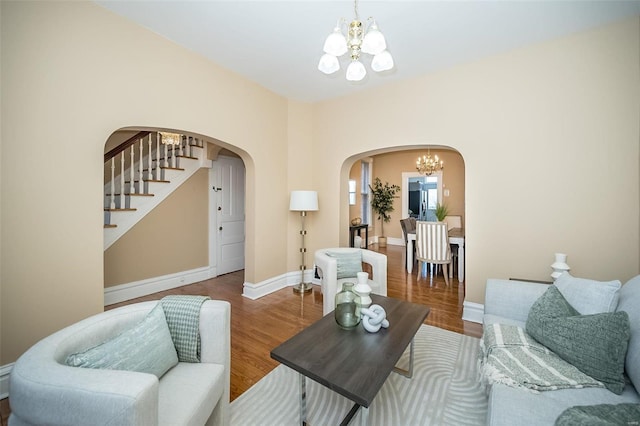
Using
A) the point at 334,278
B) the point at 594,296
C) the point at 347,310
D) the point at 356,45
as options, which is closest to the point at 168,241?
the point at 334,278

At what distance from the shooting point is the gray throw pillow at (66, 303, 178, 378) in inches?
42.4

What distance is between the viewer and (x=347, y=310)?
182cm

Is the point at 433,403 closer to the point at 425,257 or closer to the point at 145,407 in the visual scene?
the point at 145,407

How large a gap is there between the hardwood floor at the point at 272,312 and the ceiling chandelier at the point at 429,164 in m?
3.12

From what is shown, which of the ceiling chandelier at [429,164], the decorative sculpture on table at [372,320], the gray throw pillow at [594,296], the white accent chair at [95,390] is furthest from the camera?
the ceiling chandelier at [429,164]

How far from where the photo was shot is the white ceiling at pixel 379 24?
7.34ft

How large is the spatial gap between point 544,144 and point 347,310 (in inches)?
105

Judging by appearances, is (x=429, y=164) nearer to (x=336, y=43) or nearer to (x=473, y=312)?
(x=473, y=312)

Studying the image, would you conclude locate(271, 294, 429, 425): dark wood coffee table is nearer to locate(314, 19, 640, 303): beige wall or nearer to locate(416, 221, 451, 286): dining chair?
locate(314, 19, 640, 303): beige wall

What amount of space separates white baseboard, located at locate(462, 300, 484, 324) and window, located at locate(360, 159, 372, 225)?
5.10 meters

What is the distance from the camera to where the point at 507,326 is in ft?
5.87

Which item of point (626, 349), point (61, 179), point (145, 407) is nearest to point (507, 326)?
point (626, 349)

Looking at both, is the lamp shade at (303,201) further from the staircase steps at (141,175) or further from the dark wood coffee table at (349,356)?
the dark wood coffee table at (349,356)

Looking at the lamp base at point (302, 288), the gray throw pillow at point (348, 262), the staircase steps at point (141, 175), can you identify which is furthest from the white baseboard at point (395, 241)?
the staircase steps at point (141, 175)
